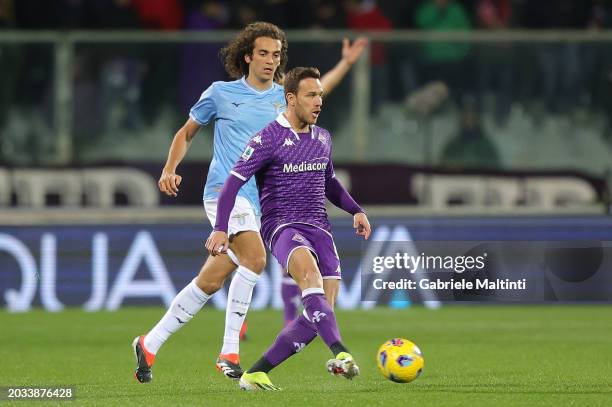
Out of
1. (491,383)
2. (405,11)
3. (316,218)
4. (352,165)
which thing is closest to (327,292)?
(316,218)

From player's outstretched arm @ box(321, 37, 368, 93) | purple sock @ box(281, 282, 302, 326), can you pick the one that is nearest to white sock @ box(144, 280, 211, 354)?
player's outstretched arm @ box(321, 37, 368, 93)

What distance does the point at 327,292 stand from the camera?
8.34 metres

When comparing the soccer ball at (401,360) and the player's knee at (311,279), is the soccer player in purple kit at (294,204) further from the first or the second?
the soccer ball at (401,360)

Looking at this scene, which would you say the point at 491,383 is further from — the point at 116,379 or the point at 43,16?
the point at 43,16

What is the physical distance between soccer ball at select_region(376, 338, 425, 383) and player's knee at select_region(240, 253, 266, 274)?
3.74 ft

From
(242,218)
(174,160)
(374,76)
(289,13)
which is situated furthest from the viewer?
(289,13)

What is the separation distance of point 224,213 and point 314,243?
549 mm

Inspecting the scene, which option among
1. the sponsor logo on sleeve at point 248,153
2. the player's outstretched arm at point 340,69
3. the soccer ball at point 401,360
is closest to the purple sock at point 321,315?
the soccer ball at point 401,360

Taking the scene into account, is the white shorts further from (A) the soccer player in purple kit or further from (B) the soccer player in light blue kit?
(A) the soccer player in purple kit

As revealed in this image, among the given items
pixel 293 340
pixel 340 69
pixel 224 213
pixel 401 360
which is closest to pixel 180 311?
pixel 224 213

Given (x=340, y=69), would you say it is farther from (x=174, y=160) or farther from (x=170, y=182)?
(x=170, y=182)

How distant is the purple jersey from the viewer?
329 inches

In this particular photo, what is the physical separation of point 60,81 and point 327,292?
7.55m

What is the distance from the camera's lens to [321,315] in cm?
799
